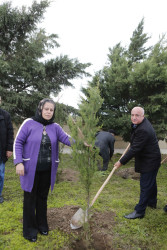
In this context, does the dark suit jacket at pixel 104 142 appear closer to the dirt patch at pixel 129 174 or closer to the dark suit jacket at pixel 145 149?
the dirt patch at pixel 129 174

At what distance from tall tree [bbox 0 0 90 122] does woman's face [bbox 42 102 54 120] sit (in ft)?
23.4

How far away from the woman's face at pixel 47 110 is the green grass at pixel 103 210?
46.8 inches

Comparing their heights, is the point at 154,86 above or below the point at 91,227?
above

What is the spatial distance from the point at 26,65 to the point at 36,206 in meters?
8.74

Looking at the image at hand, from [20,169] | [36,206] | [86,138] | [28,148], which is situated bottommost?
[36,206]

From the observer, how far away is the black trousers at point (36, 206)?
304 centimetres

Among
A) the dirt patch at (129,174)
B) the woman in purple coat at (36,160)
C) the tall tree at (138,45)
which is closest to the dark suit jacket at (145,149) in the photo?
the woman in purple coat at (36,160)

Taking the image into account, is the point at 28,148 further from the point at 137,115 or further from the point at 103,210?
the point at 103,210

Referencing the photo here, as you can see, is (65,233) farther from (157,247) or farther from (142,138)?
(142,138)

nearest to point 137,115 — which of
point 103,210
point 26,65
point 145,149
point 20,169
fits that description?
point 145,149

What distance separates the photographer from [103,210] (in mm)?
4289

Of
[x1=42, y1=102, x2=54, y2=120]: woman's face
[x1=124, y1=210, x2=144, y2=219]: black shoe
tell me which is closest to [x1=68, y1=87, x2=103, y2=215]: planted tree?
[x1=42, y1=102, x2=54, y2=120]: woman's face

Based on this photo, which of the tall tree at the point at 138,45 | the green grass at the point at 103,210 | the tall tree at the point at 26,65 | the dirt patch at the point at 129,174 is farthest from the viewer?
the tall tree at the point at 138,45

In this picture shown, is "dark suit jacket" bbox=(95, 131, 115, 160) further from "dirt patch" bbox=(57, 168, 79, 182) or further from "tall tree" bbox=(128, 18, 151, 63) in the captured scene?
"tall tree" bbox=(128, 18, 151, 63)
